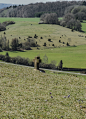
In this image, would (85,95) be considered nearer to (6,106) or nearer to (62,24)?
(6,106)

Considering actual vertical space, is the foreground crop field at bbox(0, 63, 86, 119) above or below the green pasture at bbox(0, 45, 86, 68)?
above

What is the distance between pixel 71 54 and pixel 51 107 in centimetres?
9411

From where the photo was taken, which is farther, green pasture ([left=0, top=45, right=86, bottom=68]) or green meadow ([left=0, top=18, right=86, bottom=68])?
green pasture ([left=0, top=45, right=86, bottom=68])

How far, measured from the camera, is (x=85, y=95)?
14477mm

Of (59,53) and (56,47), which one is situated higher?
(56,47)

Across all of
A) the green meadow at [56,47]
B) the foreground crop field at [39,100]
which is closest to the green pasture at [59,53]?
the green meadow at [56,47]

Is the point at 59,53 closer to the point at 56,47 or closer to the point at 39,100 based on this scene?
the point at 56,47

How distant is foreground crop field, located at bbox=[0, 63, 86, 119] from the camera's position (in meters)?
10.5

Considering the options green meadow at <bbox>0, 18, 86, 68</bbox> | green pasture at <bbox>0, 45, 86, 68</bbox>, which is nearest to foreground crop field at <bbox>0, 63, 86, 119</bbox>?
green meadow at <bbox>0, 18, 86, 68</bbox>

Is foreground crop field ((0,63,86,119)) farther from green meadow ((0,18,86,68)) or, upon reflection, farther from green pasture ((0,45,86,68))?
green pasture ((0,45,86,68))

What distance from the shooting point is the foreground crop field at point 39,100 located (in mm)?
10530

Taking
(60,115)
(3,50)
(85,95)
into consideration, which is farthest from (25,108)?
(3,50)

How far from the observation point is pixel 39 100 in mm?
12695

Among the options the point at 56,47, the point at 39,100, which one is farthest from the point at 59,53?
the point at 39,100
